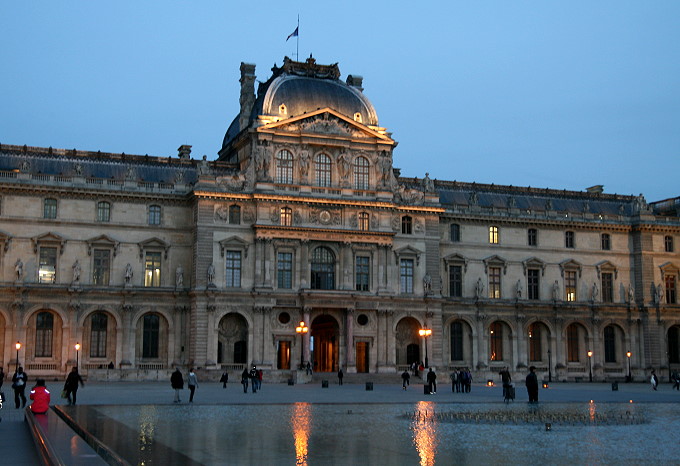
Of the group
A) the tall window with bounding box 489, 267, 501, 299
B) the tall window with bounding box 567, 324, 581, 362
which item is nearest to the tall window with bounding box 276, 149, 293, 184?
the tall window with bounding box 489, 267, 501, 299

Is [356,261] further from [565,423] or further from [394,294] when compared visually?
[565,423]

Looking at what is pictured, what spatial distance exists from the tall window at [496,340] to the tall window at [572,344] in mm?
6816

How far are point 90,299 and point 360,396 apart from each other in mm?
29626

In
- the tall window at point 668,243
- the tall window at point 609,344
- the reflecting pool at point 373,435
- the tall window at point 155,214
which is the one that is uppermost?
the tall window at point 155,214

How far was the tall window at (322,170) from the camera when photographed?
247 ft

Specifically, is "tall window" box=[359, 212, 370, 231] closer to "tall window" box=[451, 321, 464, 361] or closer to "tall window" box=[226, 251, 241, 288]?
"tall window" box=[226, 251, 241, 288]

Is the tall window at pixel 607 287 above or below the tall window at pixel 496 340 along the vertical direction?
above

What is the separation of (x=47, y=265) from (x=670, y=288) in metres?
56.6

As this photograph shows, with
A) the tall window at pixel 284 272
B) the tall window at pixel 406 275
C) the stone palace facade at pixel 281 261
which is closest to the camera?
the stone palace facade at pixel 281 261

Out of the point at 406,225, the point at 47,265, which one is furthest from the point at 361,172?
the point at 47,265

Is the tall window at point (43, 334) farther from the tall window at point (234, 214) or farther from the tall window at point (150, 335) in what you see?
the tall window at point (234, 214)

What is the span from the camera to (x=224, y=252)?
72375mm

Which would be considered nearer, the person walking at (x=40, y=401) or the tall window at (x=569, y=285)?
the person walking at (x=40, y=401)

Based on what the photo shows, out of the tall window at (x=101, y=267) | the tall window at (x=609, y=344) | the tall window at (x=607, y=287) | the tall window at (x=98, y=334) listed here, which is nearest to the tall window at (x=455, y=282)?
the tall window at (x=607, y=287)
